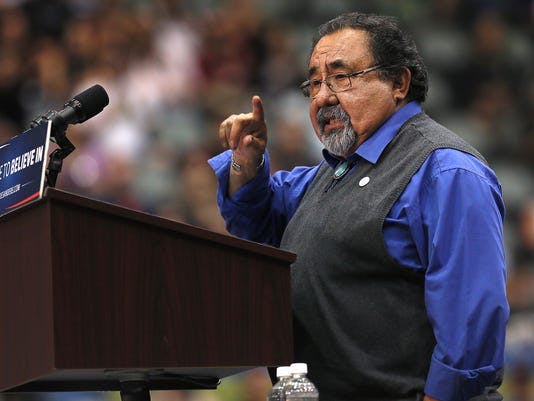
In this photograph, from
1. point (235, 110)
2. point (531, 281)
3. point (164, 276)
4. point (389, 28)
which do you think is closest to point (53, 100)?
point (235, 110)

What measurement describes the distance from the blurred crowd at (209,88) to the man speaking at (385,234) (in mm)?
2745

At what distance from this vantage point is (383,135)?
307 centimetres

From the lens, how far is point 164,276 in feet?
8.29

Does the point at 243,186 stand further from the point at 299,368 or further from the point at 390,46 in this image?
the point at 299,368

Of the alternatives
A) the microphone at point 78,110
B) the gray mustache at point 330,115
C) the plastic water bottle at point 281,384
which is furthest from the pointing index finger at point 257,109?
the plastic water bottle at point 281,384

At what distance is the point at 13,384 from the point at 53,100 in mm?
5032

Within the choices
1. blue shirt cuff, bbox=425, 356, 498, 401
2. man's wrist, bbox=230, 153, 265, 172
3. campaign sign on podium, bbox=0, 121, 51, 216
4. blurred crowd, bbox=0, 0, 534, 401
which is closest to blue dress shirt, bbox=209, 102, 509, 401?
blue shirt cuff, bbox=425, 356, 498, 401

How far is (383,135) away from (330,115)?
142 mm

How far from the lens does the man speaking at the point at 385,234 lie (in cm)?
269

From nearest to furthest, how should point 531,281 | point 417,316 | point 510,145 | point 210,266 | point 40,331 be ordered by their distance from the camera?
1. point 40,331
2. point 210,266
3. point 417,316
4. point 531,281
5. point 510,145

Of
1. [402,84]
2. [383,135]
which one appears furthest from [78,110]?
[402,84]

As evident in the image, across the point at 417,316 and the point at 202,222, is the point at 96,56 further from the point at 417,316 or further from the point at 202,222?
the point at 417,316

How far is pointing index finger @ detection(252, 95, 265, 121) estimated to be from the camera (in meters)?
2.98

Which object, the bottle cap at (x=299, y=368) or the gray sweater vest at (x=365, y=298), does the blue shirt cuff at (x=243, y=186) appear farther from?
the bottle cap at (x=299, y=368)
